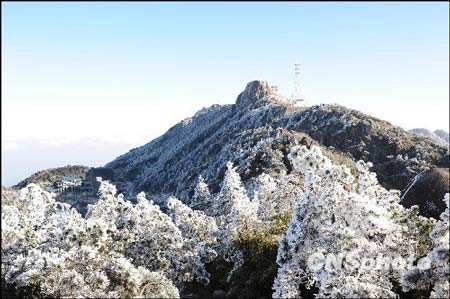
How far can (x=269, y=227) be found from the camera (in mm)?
44688

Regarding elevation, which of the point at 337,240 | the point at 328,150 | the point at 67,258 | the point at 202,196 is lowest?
the point at 67,258

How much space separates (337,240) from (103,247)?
16.6 m

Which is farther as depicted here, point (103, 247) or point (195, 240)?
point (195, 240)

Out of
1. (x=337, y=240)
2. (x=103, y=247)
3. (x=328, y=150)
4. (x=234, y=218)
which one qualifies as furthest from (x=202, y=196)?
(x=328, y=150)

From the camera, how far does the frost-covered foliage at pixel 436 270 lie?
15812mm

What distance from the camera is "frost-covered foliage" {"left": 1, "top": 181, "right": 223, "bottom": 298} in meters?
25.2

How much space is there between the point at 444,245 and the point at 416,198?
78103mm

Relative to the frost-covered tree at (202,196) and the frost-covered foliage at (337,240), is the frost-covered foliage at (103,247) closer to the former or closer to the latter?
the frost-covered foliage at (337,240)

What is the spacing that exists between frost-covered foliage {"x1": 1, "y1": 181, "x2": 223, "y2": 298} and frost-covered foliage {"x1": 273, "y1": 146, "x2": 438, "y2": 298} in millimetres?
7653

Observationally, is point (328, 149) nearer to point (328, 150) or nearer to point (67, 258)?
point (328, 150)

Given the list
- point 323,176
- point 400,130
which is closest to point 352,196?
point 323,176

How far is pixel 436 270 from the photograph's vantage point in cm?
1617

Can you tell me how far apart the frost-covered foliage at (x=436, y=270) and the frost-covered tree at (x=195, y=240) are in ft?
83.5

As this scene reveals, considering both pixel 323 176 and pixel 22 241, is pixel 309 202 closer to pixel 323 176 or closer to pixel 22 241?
pixel 323 176
